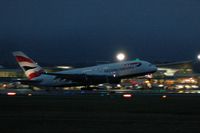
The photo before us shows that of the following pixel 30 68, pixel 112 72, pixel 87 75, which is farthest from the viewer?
pixel 30 68

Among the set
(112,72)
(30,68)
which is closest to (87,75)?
(112,72)

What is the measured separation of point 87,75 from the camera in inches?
4094

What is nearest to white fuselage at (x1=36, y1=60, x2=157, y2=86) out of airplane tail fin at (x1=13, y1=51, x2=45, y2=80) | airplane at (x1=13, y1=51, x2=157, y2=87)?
airplane at (x1=13, y1=51, x2=157, y2=87)

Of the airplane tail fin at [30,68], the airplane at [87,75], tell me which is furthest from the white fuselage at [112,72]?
the airplane tail fin at [30,68]

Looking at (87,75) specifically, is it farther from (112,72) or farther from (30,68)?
(30,68)

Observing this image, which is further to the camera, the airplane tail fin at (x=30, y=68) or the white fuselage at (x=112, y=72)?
the airplane tail fin at (x=30, y=68)

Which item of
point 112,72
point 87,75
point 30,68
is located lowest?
point 87,75

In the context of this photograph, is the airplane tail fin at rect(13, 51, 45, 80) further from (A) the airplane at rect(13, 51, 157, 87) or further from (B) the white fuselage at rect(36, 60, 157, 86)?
(B) the white fuselage at rect(36, 60, 157, 86)

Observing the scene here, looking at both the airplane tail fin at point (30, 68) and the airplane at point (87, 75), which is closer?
the airplane at point (87, 75)

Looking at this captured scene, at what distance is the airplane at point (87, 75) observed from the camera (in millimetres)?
103125

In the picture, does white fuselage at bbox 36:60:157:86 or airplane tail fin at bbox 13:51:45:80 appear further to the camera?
airplane tail fin at bbox 13:51:45:80

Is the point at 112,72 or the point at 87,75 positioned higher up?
the point at 112,72

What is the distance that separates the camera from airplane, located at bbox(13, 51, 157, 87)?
10312 centimetres

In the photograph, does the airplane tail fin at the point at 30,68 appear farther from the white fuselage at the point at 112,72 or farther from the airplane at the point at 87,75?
the white fuselage at the point at 112,72
